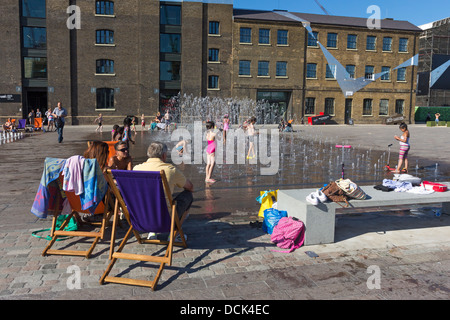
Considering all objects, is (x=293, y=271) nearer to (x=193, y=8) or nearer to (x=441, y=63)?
(x=193, y=8)

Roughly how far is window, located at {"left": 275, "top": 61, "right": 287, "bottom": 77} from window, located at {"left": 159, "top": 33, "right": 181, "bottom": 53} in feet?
35.9

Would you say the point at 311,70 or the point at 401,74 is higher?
the point at 401,74

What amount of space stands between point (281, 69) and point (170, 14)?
43.0ft

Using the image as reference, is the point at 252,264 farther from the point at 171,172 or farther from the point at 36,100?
the point at 36,100

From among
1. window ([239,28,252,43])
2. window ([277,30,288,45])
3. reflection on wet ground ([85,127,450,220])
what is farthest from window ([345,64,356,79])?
reflection on wet ground ([85,127,450,220])

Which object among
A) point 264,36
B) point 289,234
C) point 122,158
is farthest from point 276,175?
point 264,36

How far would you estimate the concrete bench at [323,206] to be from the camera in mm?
5184

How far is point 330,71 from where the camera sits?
4362cm

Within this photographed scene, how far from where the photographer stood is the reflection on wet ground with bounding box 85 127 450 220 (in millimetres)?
7531

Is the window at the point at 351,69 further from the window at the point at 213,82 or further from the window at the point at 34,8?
the window at the point at 34,8

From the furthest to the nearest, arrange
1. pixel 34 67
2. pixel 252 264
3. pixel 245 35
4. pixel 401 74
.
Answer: pixel 401 74 → pixel 245 35 → pixel 34 67 → pixel 252 264

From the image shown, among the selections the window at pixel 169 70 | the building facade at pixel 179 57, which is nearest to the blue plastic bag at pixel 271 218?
the building facade at pixel 179 57

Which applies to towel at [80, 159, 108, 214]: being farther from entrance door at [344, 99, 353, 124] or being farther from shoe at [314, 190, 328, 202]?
entrance door at [344, 99, 353, 124]

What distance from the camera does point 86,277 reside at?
13.5ft
